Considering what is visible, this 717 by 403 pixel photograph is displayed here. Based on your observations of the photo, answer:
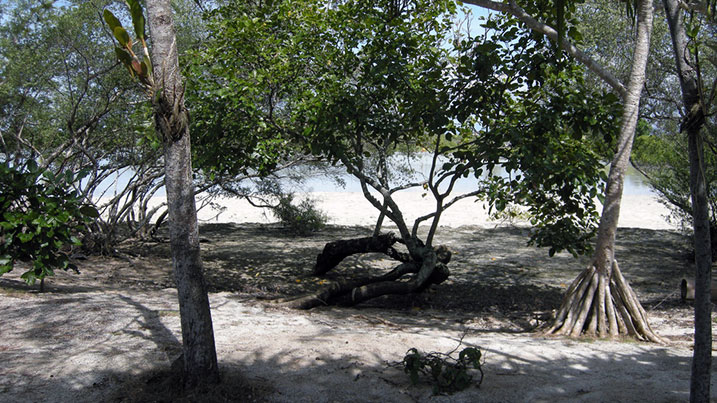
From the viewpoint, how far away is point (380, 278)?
27.3 ft

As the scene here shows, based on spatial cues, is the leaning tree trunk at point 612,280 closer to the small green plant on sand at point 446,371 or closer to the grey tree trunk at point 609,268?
the grey tree trunk at point 609,268

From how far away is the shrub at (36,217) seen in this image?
5867mm

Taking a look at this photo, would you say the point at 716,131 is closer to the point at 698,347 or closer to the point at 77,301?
the point at 698,347

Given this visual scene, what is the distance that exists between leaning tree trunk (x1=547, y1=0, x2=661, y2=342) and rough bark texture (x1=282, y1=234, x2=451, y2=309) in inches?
88.5

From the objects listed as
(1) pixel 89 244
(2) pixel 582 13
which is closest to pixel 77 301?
(1) pixel 89 244

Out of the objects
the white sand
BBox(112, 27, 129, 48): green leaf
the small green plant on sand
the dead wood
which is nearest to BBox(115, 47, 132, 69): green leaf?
BBox(112, 27, 129, 48): green leaf

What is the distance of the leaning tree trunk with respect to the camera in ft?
19.6

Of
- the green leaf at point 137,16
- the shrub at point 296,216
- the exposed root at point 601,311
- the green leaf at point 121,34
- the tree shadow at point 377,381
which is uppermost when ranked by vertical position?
the green leaf at point 137,16

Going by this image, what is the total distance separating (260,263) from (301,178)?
5.08m

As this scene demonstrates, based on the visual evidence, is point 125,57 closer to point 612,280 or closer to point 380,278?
point 612,280

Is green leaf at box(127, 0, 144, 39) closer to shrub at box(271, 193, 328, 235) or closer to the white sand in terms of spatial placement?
shrub at box(271, 193, 328, 235)

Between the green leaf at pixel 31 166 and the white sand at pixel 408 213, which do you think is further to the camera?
the white sand at pixel 408 213

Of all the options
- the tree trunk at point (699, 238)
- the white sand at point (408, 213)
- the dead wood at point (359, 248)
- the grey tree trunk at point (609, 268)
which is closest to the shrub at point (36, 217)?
the dead wood at point (359, 248)

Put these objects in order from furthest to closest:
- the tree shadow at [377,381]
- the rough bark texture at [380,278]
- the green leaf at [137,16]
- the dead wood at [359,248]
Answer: the dead wood at [359,248] → the rough bark texture at [380,278] → the tree shadow at [377,381] → the green leaf at [137,16]
